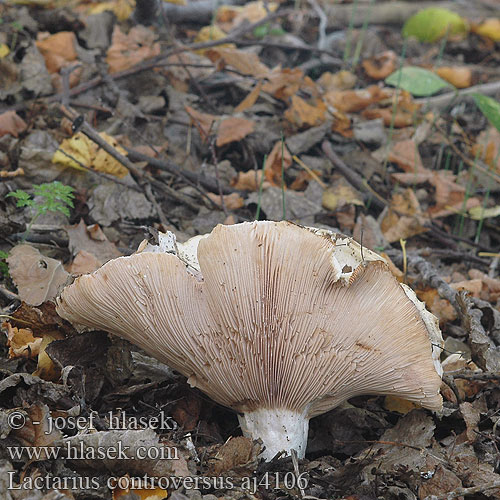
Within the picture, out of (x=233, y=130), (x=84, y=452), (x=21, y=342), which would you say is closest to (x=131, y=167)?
(x=233, y=130)

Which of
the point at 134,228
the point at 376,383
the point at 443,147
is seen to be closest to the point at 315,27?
the point at 443,147

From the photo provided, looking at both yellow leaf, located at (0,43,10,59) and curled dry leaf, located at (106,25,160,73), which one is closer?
yellow leaf, located at (0,43,10,59)

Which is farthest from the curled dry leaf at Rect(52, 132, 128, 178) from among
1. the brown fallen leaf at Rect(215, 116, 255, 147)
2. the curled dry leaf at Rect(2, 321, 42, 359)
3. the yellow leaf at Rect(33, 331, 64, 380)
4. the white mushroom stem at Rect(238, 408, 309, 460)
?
the white mushroom stem at Rect(238, 408, 309, 460)

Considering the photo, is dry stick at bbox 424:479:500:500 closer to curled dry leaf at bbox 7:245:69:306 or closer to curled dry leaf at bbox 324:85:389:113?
curled dry leaf at bbox 7:245:69:306

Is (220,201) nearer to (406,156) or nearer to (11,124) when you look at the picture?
(11,124)

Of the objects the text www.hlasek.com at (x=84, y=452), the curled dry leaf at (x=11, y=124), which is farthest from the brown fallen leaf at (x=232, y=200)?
the text www.hlasek.com at (x=84, y=452)

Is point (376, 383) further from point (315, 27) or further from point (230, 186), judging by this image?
point (315, 27)

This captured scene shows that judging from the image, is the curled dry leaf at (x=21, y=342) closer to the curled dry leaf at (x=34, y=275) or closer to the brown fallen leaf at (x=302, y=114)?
the curled dry leaf at (x=34, y=275)

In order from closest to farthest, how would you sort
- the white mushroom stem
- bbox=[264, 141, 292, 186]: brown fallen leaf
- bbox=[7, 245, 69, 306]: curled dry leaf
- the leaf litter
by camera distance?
the leaf litter < the white mushroom stem < bbox=[7, 245, 69, 306]: curled dry leaf < bbox=[264, 141, 292, 186]: brown fallen leaf
